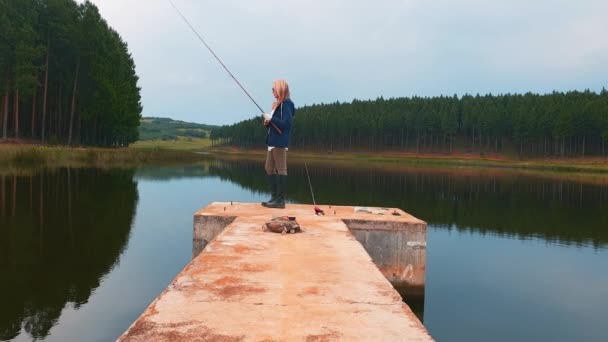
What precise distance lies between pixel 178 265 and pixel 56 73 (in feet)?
164

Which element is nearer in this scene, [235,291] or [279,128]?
[235,291]

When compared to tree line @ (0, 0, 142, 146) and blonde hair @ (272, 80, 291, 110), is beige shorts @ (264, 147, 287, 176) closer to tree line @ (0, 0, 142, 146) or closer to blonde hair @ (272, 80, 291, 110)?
blonde hair @ (272, 80, 291, 110)

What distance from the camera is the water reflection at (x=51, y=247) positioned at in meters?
6.73

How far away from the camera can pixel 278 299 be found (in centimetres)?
388

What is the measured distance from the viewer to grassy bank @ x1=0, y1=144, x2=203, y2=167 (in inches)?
1270

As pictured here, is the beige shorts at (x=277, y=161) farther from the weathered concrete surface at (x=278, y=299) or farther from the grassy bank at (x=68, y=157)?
the grassy bank at (x=68, y=157)

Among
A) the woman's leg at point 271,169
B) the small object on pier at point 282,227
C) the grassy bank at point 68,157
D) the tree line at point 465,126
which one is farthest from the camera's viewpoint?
the tree line at point 465,126

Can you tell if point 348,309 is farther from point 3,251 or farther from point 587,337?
point 3,251

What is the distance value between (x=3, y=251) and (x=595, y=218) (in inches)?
863

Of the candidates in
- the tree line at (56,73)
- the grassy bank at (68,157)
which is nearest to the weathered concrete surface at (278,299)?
the grassy bank at (68,157)

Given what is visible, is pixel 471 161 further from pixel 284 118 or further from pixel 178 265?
pixel 178 265

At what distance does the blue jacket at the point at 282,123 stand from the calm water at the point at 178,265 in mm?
3625

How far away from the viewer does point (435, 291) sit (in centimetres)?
942

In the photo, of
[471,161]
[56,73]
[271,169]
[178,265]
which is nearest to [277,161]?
[271,169]
